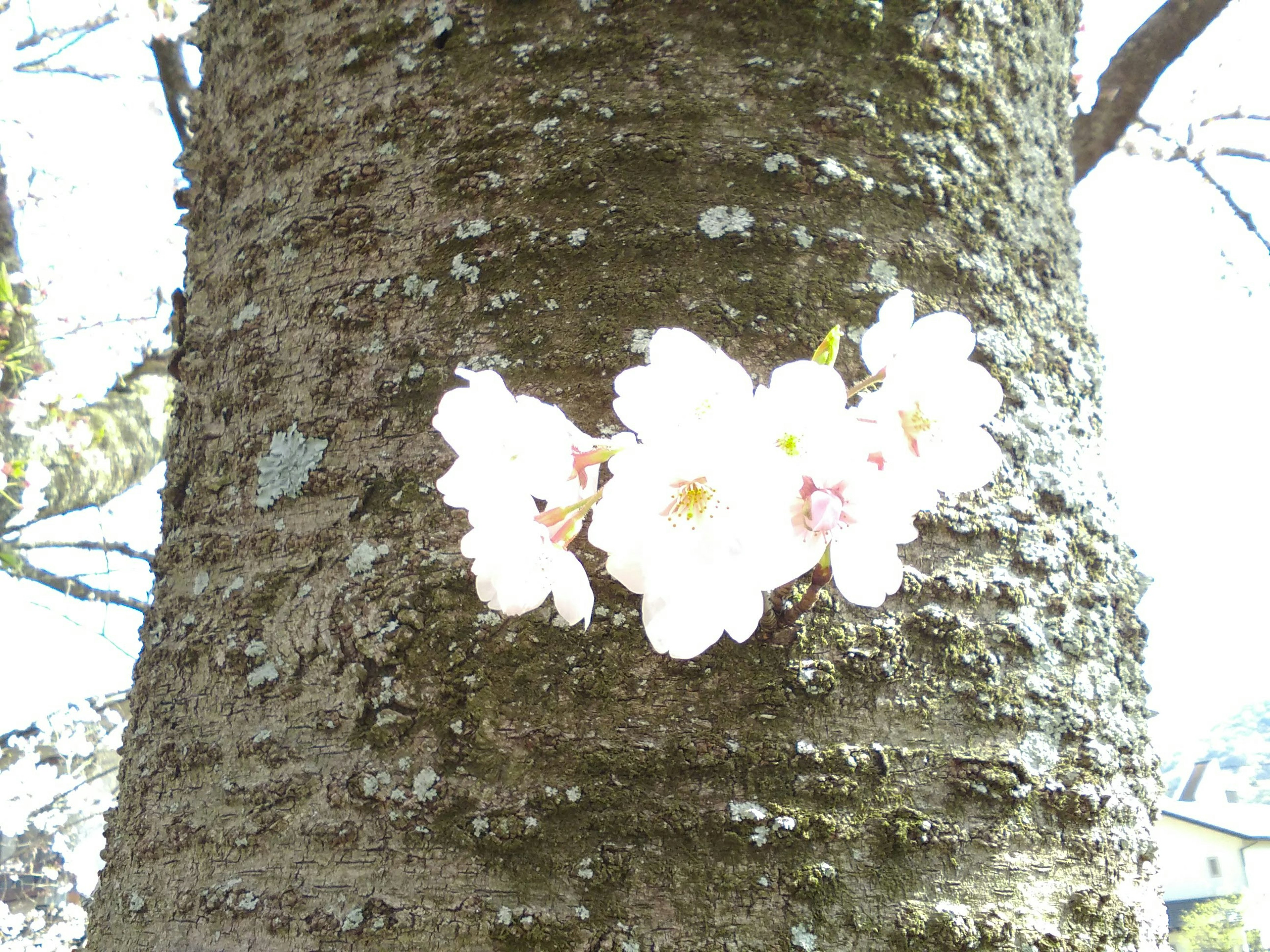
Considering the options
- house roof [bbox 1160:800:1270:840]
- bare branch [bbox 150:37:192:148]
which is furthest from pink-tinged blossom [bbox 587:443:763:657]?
house roof [bbox 1160:800:1270:840]

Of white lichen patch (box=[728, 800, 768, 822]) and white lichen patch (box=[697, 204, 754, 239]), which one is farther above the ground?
white lichen patch (box=[697, 204, 754, 239])

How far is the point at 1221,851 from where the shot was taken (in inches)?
230

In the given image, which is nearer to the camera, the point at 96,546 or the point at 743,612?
the point at 743,612

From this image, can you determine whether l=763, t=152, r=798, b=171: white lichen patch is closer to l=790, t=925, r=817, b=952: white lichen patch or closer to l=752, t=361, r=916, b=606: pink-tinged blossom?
l=752, t=361, r=916, b=606: pink-tinged blossom

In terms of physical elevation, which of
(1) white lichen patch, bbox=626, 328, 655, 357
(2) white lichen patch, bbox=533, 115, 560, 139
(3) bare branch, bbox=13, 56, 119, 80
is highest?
(3) bare branch, bbox=13, 56, 119, 80

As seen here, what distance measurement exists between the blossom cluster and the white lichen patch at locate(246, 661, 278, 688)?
421 millimetres

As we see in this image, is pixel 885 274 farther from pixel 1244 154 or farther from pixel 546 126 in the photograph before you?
pixel 1244 154

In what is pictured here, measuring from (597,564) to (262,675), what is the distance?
1.19ft

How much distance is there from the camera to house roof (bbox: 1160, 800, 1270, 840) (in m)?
4.89

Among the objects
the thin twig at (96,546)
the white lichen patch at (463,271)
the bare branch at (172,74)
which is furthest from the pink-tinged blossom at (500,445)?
the thin twig at (96,546)

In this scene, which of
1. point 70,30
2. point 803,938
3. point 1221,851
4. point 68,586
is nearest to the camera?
point 803,938

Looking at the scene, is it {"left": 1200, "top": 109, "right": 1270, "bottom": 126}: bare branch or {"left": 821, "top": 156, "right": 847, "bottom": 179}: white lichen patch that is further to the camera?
{"left": 1200, "top": 109, "right": 1270, "bottom": 126}: bare branch

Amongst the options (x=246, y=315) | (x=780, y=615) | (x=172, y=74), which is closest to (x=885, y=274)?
(x=780, y=615)

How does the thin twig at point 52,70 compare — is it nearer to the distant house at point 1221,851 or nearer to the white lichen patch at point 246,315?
the white lichen patch at point 246,315
